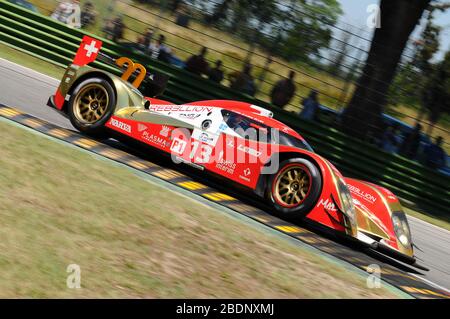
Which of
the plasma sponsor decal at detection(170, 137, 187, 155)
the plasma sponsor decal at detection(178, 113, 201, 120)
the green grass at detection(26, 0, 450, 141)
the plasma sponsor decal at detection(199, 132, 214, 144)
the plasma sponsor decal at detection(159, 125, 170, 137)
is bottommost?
the plasma sponsor decal at detection(170, 137, 187, 155)

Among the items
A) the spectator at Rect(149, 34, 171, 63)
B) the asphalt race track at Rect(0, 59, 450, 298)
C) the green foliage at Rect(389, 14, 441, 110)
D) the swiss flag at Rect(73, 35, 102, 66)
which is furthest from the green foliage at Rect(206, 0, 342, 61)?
the swiss flag at Rect(73, 35, 102, 66)

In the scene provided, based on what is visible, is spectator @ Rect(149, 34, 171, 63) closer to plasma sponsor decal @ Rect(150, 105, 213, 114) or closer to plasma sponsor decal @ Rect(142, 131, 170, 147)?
plasma sponsor decal @ Rect(150, 105, 213, 114)

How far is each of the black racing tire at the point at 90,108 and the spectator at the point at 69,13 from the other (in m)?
6.94

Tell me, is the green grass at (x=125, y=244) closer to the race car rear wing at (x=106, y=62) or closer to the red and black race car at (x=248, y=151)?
the red and black race car at (x=248, y=151)

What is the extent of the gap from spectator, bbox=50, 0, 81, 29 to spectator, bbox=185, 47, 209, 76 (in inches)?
105

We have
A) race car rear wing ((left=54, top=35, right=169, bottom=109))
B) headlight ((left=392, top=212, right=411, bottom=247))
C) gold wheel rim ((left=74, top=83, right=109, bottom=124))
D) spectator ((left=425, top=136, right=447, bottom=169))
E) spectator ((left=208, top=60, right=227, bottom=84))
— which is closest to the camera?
headlight ((left=392, top=212, right=411, bottom=247))

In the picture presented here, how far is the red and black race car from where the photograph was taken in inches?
316

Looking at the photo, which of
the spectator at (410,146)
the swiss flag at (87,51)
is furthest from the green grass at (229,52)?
the swiss flag at (87,51)

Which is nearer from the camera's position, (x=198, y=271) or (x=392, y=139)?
(x=198, y=271)

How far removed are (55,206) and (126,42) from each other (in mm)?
10004

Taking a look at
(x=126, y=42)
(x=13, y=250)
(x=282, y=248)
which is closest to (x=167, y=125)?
(x=282, y=248)

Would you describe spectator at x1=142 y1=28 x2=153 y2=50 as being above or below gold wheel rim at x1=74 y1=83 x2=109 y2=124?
above

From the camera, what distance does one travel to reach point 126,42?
50.6 feet
